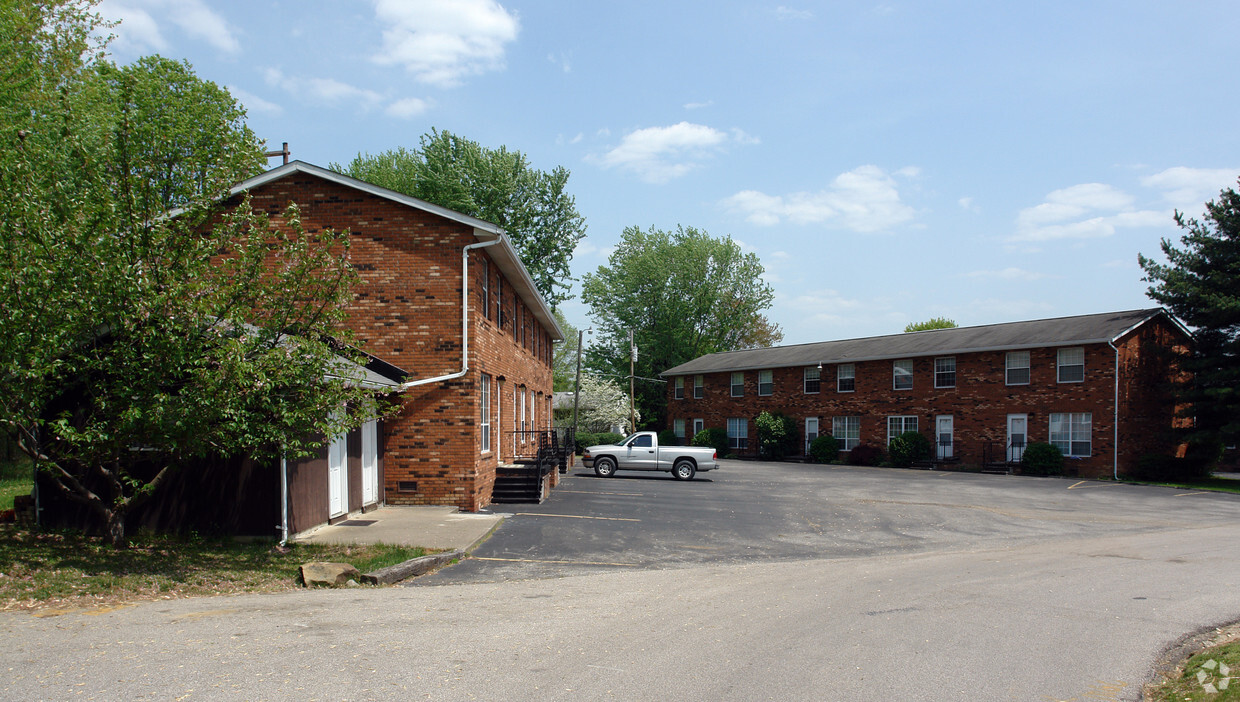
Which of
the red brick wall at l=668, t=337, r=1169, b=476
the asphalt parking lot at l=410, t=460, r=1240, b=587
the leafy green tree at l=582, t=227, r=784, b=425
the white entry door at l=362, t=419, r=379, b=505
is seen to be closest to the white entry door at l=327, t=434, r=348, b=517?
the white entry door at l=362, t=419, r=379, b=505

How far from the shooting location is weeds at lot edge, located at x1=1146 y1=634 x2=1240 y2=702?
17.8 feet

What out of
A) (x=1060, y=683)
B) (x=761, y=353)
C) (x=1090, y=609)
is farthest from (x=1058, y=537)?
(x=761, y=353)

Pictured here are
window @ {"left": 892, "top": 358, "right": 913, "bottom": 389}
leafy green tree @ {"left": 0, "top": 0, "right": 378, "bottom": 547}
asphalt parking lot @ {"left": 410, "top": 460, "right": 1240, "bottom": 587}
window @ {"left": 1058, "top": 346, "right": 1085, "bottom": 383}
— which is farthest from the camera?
window @ {"left": 892, "top": 358, "right": 913, "bottom": 389}

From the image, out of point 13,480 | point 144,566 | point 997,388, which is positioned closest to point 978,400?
point 997,388

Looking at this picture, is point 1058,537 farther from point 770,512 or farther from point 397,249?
point 397,249

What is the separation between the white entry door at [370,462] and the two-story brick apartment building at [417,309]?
0.35 m

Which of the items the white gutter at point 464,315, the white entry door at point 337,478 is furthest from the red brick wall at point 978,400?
the white entry door at point 337,478

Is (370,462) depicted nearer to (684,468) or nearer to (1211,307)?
(684,468)

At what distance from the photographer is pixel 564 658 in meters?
6.29

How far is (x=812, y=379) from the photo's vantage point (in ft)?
142

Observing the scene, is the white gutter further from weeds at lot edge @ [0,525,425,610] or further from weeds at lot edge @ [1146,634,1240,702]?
weeds at lot edge @ [1146,634,1240,702]

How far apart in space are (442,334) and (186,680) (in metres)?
11.9

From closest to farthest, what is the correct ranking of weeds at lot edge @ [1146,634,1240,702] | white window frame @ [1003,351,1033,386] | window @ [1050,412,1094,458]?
weeds at lot edge @ [1146,634,1240,702] < window @ [1050,412,1094,458] < white window frame @ [1003,351,1033,386]

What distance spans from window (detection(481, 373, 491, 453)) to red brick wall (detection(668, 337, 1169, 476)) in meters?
24.3
